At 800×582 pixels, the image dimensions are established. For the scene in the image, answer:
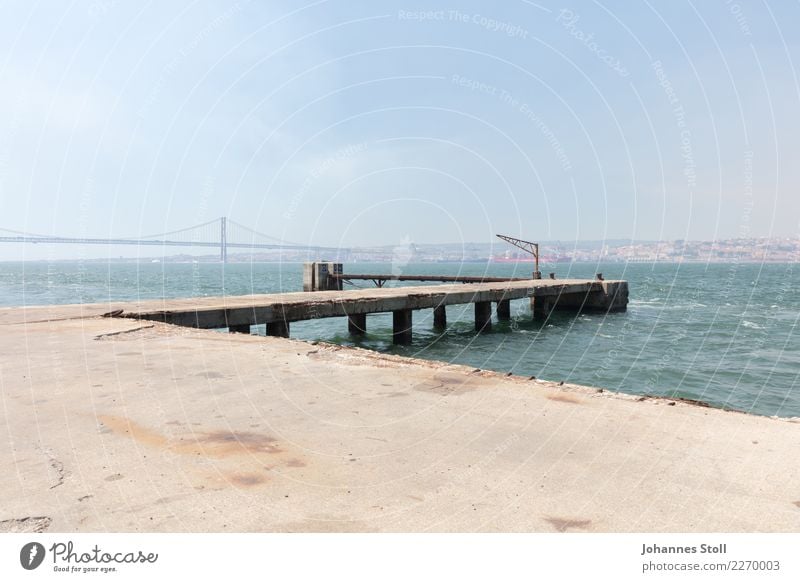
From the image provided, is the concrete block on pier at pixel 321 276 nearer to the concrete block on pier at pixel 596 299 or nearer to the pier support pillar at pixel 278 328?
the concrete block on pier at pixel 596 299

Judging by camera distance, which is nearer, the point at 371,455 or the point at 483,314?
the point at 371,455

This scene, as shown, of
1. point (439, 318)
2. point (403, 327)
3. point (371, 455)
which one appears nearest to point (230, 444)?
point (371, 455)

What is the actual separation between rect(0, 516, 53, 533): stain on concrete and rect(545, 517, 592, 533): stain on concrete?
2854 mm

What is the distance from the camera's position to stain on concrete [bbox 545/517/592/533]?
3.16 meters

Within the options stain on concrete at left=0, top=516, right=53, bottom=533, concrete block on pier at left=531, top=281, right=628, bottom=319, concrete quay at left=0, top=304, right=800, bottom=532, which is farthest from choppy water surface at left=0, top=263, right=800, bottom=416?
stain on concrete at left=0, top=516, right=53, bottom=533

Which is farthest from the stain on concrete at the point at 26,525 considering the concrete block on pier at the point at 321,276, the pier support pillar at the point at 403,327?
the concrete block on pier at the point at 321,276

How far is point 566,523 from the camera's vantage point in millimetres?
3215

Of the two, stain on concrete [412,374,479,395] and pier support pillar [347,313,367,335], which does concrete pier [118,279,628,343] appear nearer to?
pier support pillar [347,313,367,335]

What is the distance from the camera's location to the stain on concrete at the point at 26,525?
3.12m

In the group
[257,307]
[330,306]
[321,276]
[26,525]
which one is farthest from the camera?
[321,276]

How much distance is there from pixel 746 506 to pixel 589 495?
0.93 meters

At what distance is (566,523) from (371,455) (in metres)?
1.63

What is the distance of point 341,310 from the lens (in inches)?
738

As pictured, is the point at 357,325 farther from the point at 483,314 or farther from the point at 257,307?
the point at 257,307
